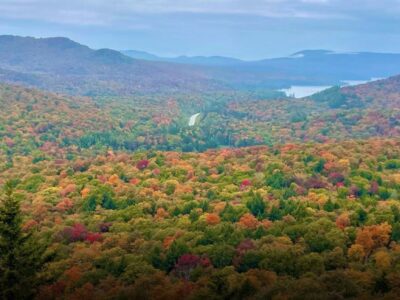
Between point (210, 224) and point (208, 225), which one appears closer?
point (208, 225)

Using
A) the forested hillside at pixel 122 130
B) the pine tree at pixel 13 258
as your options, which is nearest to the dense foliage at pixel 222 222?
the pine tree at pixel 13 258

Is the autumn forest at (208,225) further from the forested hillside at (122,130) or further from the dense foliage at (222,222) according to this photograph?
the forested hillside at (122,130)

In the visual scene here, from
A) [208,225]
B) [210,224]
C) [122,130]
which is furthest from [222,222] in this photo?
[122,130]

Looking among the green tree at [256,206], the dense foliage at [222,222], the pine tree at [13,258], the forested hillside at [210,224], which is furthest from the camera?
the green tree at [256,206]

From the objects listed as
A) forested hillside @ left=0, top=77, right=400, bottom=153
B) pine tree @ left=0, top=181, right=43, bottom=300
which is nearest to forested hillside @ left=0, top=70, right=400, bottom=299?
pine tree @ left=0, top=181, right=43, bottom=300

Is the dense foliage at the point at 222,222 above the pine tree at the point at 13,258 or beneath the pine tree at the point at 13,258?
beneath

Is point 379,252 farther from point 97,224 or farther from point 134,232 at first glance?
point 97,224

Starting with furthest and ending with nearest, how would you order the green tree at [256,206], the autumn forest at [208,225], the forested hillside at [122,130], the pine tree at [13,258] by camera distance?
the forested hillside at [122,130]
the green tree at [256,206]
the autumn forest at [208,225]
the pine tree at [13,258]

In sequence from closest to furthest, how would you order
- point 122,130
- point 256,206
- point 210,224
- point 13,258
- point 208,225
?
point 13,258 → point 208,225 → point 210,224 → point 256,206 → point 122,130

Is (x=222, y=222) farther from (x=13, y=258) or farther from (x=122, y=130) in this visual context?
(x=122, y=130)
